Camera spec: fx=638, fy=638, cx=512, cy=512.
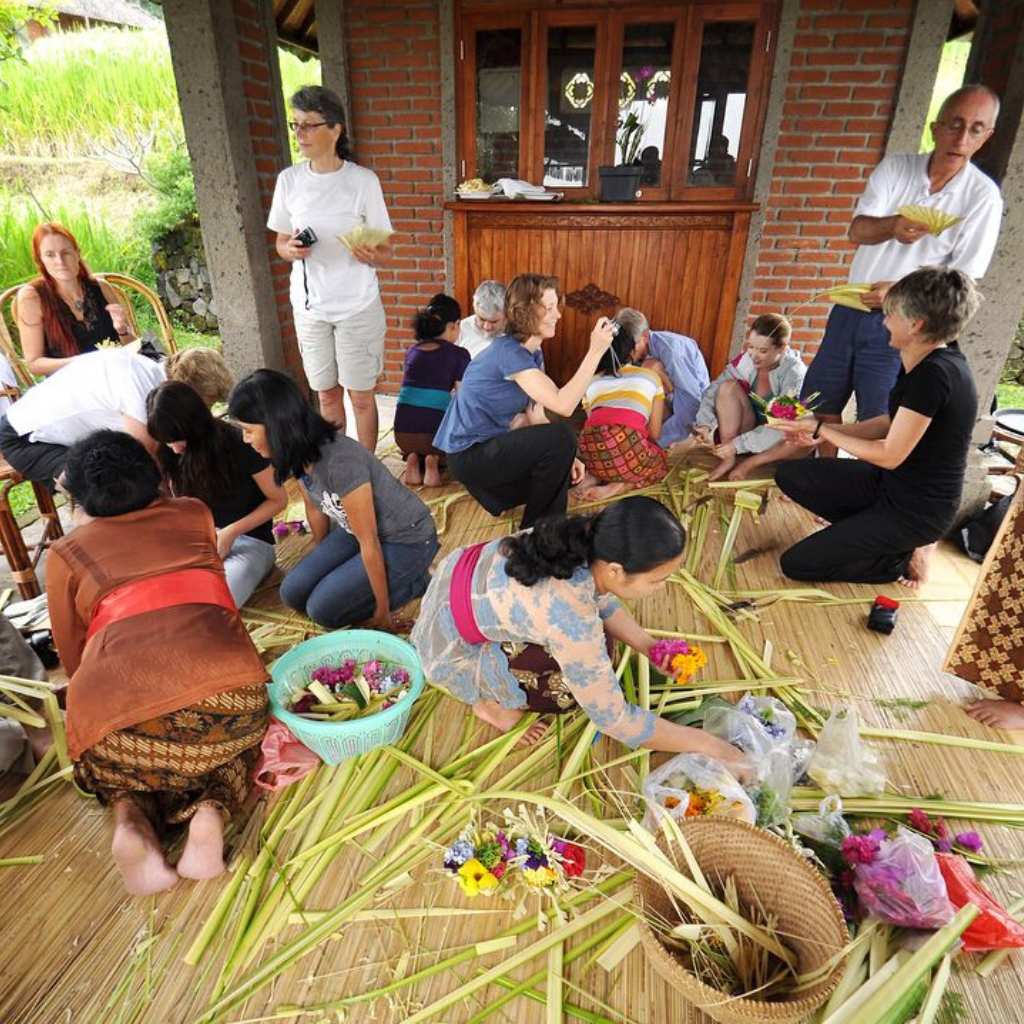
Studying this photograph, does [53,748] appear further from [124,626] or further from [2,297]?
[2,297]

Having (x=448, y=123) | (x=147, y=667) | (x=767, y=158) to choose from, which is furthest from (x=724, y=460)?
(x=147, y=667)

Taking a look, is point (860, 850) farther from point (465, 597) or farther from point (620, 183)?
point (620, 183)

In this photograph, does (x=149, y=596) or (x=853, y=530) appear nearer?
(x=149, y=596)

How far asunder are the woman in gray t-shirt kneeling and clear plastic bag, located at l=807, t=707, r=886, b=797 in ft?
5.31

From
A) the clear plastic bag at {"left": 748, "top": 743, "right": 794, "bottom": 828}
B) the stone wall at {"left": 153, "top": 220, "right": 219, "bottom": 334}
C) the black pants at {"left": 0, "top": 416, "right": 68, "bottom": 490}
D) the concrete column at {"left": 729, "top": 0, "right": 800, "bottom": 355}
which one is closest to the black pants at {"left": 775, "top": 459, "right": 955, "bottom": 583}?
the clear plastic bag at {"left": 748, "top": 743, "right": 794, "bottom": 828}

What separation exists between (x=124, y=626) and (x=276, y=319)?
123 inches

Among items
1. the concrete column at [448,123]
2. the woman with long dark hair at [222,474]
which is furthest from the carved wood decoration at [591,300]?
the woman with long dark hair at [222,474]

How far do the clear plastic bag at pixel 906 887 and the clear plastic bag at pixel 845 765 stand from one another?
0.30m

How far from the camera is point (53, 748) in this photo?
2.17m

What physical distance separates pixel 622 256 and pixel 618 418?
1.69 meters

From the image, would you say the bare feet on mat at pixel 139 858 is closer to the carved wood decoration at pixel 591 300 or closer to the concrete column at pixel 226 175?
the concrete column at pixel 226 175

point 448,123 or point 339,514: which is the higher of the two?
point 448,123

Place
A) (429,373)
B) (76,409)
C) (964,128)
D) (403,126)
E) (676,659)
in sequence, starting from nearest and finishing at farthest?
(676,659) → (76,409) → (964,128) → (429,373) → (403,126)

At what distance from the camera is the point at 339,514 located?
258cm
